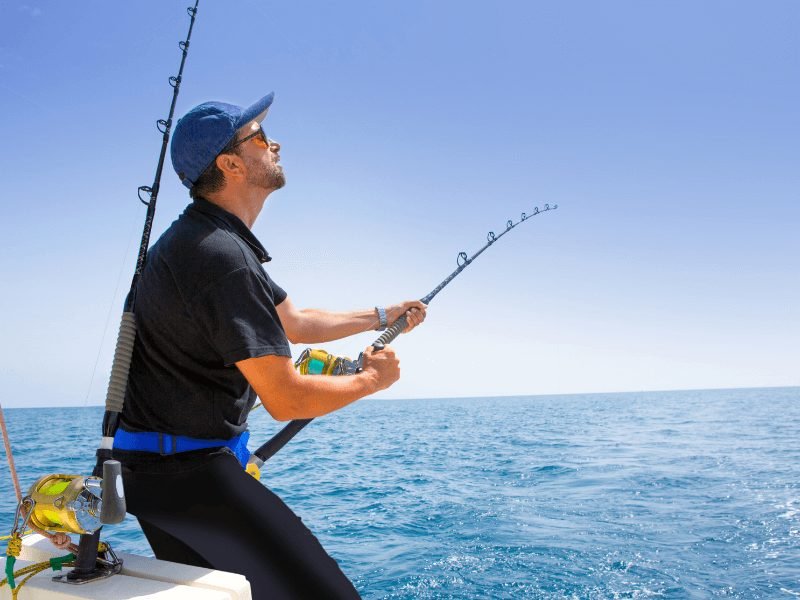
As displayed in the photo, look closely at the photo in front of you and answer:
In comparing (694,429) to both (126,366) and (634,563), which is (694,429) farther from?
(126,366)

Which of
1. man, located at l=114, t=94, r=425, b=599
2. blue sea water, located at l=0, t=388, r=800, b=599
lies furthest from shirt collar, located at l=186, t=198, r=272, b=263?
blue sea water, located at l=0, t=388, r=800, b=599

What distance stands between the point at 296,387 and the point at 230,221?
1.81 feet

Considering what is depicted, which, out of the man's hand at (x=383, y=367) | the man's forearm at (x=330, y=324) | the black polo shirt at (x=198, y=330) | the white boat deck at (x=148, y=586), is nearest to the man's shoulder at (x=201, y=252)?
the black polo shirt at (x=198, y=330)

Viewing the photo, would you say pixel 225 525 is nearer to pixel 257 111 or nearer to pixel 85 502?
pixel 85 502

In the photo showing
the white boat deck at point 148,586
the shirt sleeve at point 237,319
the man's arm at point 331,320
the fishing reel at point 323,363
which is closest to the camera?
the white boat deck at point 148,586

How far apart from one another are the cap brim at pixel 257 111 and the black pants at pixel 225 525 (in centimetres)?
99

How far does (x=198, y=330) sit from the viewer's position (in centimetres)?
155

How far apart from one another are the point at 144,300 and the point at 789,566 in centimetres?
566

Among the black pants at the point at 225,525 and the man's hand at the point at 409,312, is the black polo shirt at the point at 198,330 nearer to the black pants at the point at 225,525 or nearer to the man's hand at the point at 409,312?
the black pants at the point at 225,525

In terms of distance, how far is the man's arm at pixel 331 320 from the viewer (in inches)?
98.2

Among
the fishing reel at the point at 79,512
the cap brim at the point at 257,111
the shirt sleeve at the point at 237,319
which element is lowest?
the fishing reel at the point at 79,512

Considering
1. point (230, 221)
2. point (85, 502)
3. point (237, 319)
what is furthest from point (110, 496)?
point (230, 221)

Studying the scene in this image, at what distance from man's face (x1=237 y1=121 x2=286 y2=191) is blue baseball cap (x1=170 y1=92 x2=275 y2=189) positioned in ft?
0.13

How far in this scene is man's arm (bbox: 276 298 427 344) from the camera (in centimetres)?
249
